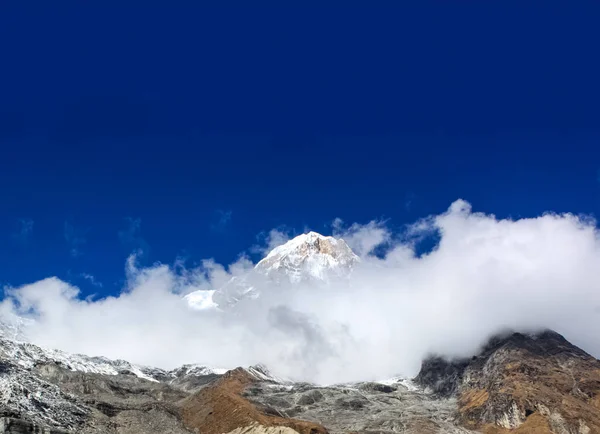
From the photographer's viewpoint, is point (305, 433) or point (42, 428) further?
point (305, 433)

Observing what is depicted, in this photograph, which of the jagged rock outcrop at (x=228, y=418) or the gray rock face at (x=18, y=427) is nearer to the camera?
the gray rock face at (x=18, y=427)

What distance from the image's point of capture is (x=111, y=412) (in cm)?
13788

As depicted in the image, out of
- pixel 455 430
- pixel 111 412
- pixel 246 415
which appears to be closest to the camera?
pixel 111 412

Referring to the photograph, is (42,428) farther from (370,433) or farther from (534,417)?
(534,417)

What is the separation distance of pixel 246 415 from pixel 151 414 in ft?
86.2

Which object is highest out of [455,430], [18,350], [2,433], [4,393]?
[18,350]

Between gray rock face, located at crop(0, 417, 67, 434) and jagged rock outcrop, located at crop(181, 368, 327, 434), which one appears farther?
jagged rock outcrop, located at crop(181, 368, 327, 434)

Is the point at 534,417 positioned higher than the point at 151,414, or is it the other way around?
the point at 534,417

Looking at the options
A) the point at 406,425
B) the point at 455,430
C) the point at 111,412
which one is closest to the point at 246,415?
the point at 111,412

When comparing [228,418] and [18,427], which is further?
[228,418]

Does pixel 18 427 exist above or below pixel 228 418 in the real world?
below

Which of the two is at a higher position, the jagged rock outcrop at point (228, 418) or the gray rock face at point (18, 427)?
the jagged rock outcrop at point (228, 418)

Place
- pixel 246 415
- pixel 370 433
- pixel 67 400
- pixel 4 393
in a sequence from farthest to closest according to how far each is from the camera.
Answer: pixel 370 433 < pixel 246 415 < pixel 67 400 < pixel 4 393

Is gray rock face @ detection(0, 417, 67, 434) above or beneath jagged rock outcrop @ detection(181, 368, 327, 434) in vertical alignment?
beneath
